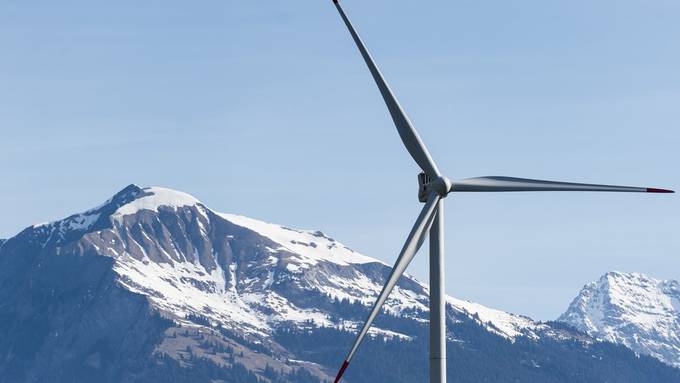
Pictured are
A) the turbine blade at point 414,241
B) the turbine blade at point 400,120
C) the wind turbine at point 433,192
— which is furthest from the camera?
the turbine blade at point 400,120

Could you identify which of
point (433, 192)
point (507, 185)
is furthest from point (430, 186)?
point (507, 185)

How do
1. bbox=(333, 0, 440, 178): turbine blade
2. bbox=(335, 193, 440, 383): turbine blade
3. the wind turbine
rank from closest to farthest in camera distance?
the wind turbine
bbox=(335, 193, 440, 383): turbine blade
bbox=(333, 0, 440, 178): turbine blade

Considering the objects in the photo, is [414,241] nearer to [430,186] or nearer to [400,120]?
[430,186]

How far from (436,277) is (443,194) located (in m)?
8.18

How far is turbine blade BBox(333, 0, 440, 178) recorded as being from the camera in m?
131

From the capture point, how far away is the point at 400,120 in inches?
5423

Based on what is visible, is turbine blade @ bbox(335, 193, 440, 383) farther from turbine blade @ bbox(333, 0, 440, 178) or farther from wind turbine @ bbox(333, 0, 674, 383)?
turbine blade @ bbox(333, 0, 440, 178)

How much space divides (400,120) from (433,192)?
1197cm

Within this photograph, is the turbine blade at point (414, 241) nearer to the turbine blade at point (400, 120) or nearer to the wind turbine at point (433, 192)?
the wind turbine at point (433, 192)

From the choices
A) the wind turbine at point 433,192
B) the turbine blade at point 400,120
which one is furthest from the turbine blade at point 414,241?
the turbine blade at point 400,120

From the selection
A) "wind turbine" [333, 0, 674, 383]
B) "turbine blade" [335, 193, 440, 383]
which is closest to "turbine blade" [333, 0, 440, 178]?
"wind turbine" [333, 0, 674, 383]

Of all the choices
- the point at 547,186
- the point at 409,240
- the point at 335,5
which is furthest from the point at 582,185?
the point at 335,5

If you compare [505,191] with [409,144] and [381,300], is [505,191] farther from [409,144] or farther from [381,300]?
[381,300]

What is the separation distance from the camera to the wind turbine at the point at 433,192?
12081 cm
